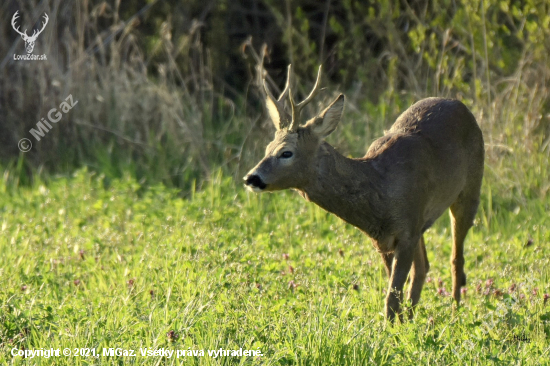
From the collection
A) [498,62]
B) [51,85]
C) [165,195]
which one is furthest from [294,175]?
[51,85]

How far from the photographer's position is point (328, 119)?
5.23 meters

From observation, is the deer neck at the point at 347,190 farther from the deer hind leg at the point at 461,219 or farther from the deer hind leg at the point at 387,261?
the deer hind leg at the point at 461,219

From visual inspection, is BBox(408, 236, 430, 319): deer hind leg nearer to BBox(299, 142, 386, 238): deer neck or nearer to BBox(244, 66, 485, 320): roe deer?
BBox(244, 66, 485, 320): roe deer

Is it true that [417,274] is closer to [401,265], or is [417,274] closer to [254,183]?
[401,265]

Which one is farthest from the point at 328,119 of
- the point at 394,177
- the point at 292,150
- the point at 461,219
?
the point at 461,219

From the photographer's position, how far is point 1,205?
8203 millimetres

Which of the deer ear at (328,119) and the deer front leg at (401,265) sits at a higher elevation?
the deer ear at (328,119)

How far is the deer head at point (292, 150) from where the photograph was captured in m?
4.96

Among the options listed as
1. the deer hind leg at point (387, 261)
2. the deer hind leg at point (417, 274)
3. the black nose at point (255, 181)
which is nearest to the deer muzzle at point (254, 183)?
the black nose at point (255, 181)

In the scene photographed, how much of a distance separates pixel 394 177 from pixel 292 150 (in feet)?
2.41

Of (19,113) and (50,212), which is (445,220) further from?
(19,113)

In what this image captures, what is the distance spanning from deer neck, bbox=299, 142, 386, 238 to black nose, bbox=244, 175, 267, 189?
33 cm

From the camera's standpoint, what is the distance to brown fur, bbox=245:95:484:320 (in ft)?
16.8

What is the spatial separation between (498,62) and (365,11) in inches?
124
